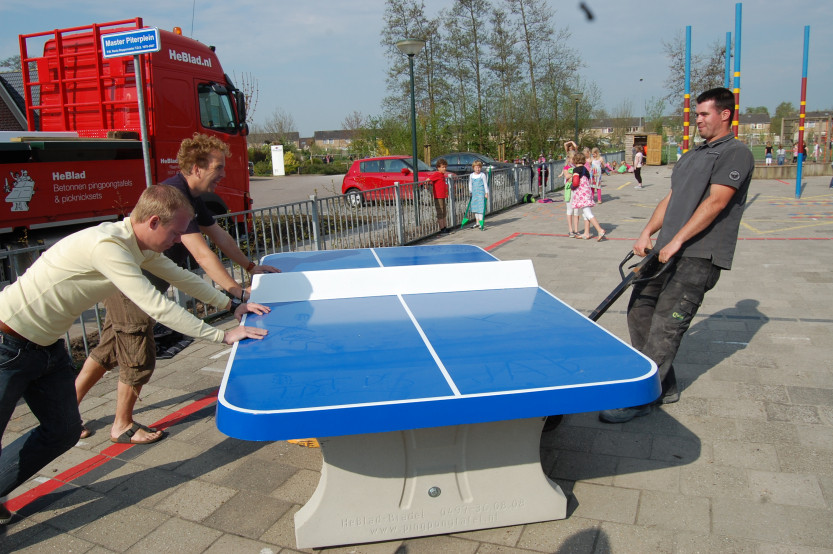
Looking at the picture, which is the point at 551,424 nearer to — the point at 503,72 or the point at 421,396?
the point at 421,396

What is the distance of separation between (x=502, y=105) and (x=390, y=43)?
21.4 ft

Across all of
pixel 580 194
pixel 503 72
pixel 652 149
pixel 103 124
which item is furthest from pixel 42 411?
pixel 652 149

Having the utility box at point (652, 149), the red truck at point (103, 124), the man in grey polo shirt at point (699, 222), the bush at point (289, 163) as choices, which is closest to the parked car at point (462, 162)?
the red truck at point (103, 124)

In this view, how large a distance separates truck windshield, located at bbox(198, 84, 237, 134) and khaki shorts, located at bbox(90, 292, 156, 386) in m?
7.65

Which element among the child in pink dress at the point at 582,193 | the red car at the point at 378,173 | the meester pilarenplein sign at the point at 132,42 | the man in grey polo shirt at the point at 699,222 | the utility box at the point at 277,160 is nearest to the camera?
the man in grey polo shirt at the point at 699,222

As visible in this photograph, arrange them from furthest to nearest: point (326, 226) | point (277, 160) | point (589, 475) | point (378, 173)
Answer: point (277, 160) → point (378, 173) → point (326, 226) → point (589, 475)

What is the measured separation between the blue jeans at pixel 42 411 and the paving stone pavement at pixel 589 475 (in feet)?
1.05

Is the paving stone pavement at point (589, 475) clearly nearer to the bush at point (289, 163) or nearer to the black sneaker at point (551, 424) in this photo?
the black sneaker at point (551, 424)

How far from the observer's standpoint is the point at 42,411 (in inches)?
117

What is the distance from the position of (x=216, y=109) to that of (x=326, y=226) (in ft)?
11.9

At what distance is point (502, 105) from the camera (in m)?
30.9

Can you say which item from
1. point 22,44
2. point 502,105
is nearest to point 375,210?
point 22,44

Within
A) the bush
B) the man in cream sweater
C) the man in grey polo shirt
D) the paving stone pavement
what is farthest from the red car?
the bush

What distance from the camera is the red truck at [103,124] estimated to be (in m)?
8.06
